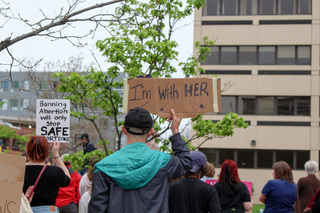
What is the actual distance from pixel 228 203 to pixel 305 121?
1122 inches

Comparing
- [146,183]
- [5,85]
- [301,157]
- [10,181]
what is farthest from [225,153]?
[5,85]

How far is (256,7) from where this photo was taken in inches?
1374

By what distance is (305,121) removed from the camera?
112 ft

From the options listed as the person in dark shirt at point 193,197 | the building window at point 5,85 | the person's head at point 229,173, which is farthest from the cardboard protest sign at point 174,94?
the building window at point 5,85

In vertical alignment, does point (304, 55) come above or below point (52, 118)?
above

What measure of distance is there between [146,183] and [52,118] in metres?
3.82

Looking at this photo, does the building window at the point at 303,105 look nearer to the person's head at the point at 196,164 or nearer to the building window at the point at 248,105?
the building window at the point at 248,105

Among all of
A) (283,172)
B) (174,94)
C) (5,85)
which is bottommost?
(283,172)

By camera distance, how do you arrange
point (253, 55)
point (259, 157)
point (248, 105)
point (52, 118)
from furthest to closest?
point (253, 55)
point (248, 105)
point (259, 157)
point (52, 118)

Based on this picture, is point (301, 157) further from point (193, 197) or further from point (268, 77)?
point (193, 197)

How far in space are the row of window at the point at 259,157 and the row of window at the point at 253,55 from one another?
5.73 meters

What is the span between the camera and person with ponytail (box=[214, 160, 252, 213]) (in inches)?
272

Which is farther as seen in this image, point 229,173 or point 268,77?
point 268,77

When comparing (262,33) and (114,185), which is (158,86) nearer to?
(114,185)
